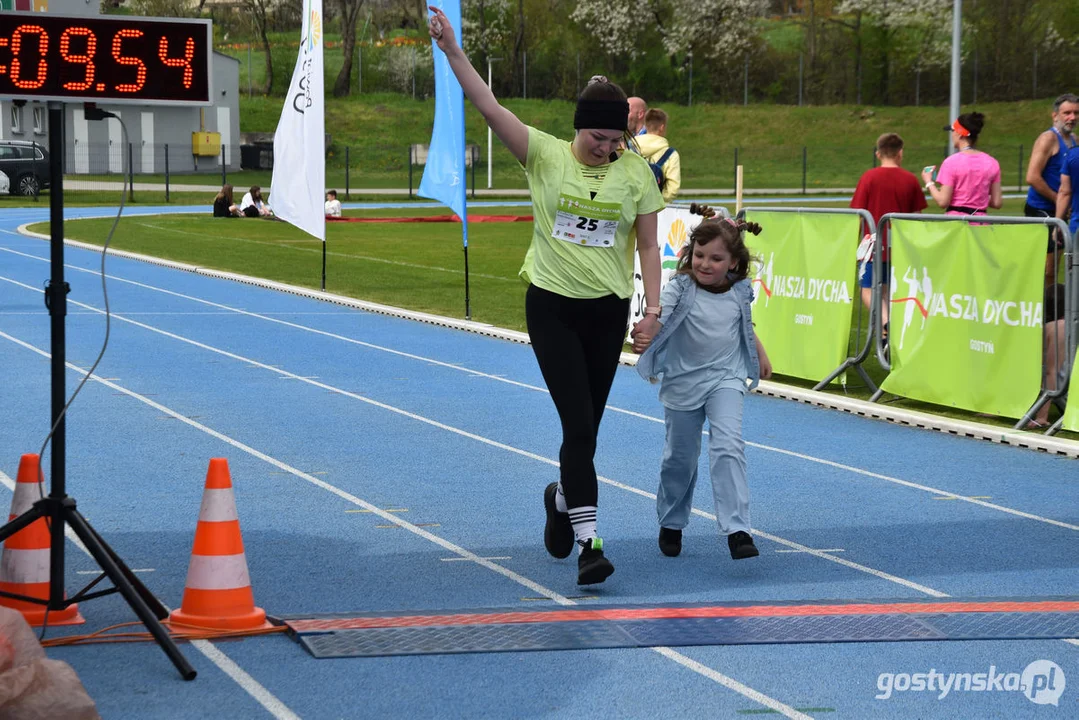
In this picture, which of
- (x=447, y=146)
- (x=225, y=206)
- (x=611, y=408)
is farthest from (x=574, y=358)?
(x=225, y=206)

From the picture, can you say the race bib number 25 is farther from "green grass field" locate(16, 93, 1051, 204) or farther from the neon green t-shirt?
"green grass field" locate(16, 93, 1051, 204)

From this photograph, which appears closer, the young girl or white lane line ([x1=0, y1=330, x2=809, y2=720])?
white lane line ([x1=0, y1=330, x2=809, y2=720])

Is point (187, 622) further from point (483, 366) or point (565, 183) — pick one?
point (483, 366)

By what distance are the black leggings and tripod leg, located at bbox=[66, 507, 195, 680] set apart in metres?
1.81

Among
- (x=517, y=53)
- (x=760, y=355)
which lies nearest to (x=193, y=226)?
(x=760, y=355)

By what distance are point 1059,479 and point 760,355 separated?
275 centimetres

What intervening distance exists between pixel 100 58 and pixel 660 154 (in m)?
8.27

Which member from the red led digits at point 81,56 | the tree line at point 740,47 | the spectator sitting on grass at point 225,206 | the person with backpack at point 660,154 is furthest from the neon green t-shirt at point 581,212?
the tree line at point 740,47

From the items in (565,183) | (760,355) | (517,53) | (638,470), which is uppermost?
(517,53)

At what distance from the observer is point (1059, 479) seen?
8.55 meters

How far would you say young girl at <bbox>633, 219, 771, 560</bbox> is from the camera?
6695 millimetres

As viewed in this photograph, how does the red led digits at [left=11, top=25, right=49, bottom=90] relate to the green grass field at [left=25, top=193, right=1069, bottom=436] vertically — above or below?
above

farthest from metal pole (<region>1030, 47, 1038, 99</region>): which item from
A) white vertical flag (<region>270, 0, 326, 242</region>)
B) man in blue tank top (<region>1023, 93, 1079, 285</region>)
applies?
man in blue tank top (<region>1023, 93, 1079, 285</region>)

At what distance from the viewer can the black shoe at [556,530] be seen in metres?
6.44
